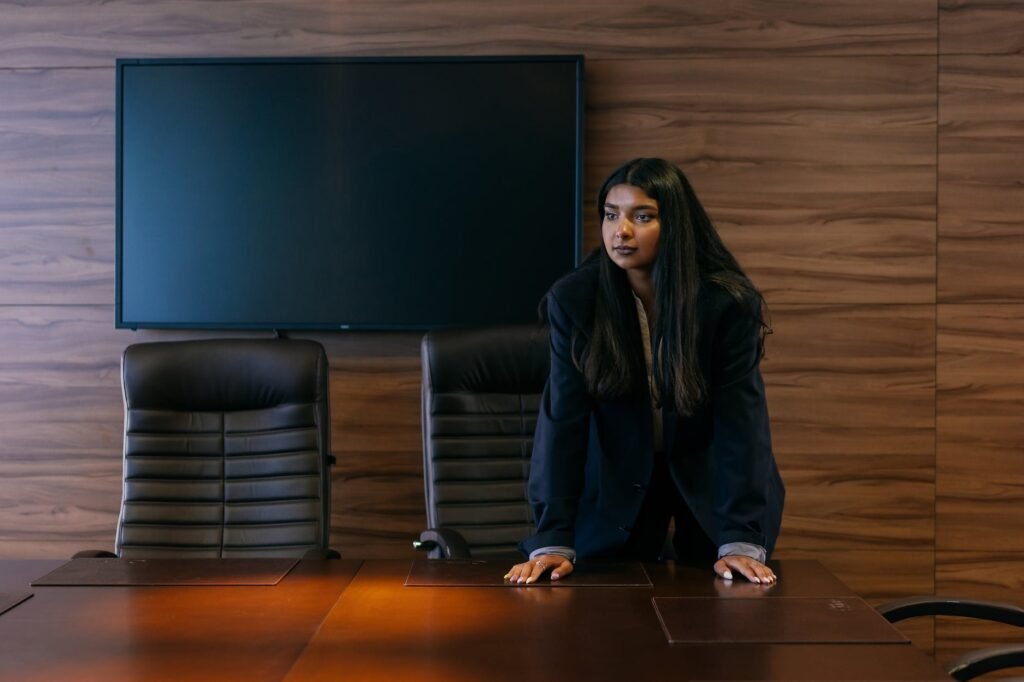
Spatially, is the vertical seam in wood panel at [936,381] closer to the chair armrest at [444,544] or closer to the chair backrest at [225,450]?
the chair armrest at [444,544]

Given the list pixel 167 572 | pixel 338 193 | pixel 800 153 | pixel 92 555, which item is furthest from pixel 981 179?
pixel 92 555

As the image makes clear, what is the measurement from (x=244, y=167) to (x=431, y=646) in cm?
242

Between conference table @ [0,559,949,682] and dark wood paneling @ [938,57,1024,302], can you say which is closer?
conference table @ [0,559,949,682]

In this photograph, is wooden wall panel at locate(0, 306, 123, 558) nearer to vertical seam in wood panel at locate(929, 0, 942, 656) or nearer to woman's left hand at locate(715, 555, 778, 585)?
woman's left hand at locate(715, 555, 778, 585)

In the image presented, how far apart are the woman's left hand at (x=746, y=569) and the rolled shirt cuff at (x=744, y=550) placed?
0.01 m

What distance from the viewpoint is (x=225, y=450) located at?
3225mm

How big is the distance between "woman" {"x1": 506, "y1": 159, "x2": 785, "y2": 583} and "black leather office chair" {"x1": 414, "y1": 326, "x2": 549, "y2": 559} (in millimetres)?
777

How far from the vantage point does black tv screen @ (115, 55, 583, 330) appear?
378 centimetres

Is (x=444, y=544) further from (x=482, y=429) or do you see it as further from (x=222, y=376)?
(x=222, y=376)

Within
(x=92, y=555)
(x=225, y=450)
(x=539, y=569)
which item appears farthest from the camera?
(x=225, y=450)

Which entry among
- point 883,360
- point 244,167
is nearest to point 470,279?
point 244,167

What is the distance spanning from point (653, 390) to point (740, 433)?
0.21 m

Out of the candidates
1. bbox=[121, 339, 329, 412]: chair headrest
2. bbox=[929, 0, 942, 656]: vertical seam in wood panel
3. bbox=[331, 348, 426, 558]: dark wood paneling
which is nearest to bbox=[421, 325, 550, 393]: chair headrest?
bbox=[121, 339, 329, 412]: chair headrest

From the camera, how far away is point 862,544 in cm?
387
